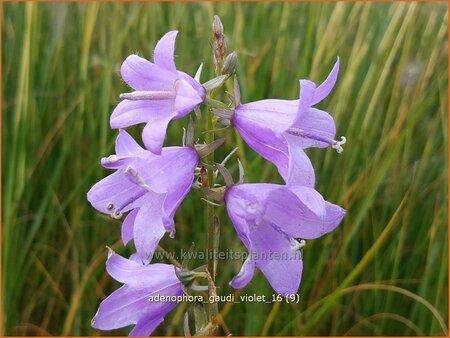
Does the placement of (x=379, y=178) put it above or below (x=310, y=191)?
below

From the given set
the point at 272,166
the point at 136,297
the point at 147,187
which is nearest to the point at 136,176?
the point at 147,187

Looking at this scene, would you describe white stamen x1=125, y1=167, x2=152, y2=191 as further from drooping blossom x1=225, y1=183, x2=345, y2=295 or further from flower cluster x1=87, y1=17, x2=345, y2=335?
drooping blossom x1=225, y1=183, x2=345, y2=295

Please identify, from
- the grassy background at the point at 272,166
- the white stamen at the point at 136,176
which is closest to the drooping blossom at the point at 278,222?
the white stamen at the point at 136,176

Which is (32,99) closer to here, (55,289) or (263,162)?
(55,289)

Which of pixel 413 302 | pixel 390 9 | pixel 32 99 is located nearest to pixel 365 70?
pixel 390 9

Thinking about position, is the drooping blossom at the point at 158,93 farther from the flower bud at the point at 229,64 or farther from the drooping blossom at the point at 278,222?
the drooping blossom at the point at 278,222

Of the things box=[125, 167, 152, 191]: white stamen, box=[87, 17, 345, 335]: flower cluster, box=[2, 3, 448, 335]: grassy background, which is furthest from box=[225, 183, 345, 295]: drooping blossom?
box=[2, 3, 448, 335]: grassy background
